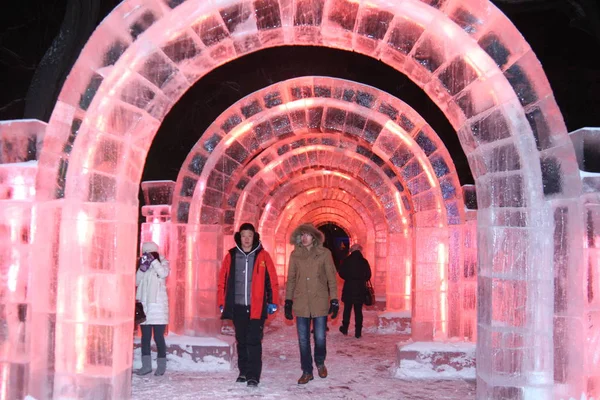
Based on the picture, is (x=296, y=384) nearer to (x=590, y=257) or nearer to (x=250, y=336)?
(x=250, y=336)

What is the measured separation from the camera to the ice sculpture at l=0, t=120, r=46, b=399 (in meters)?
5.35

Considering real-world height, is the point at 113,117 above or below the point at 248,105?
below

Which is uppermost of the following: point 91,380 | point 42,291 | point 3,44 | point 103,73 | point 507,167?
point 3,44

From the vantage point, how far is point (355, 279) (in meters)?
11.3

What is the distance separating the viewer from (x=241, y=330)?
677 centimetres

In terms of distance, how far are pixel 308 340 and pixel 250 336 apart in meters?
0.69

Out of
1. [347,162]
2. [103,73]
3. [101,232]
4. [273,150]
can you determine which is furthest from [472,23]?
[347,162]

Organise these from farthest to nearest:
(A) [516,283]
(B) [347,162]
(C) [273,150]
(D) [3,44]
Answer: (B) [347,162], (C) [273,150], (D) [3,44], (A) [516,283]

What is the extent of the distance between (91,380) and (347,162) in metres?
10.3

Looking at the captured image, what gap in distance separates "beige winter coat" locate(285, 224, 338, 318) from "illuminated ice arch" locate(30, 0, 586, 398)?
81.8 inches

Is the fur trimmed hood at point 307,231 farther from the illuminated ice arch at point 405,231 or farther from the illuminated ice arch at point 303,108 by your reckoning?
the illuminated ice arch at point 405,231

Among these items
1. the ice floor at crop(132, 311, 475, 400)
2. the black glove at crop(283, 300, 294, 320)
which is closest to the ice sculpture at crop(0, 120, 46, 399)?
the ice floor at crop(132, 311, 475, 400)

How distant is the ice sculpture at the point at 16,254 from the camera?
211 inches

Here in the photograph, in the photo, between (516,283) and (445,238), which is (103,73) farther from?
(445,238)
